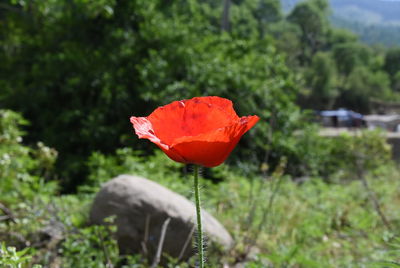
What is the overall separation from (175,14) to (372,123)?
26.0m

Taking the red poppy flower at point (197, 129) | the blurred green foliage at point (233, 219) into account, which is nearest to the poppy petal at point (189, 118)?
the red poppy flower at point (197, 129)

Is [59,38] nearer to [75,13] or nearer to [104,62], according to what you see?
[75,13]

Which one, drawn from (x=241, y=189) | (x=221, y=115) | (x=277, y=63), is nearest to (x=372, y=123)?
(x=277, y=63)

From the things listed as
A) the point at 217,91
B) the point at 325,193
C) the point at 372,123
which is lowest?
the point at 372,123

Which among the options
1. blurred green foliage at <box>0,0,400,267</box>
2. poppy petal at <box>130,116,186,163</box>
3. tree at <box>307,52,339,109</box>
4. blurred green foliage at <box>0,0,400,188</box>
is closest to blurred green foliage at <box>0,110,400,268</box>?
blurred green foliage at <box>0,0,400,267</box>

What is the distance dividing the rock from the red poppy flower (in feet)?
6.62

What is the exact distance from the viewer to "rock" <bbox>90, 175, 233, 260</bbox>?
283cm

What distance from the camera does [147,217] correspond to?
9.33 ft

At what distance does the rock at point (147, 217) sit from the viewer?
9.28 feet

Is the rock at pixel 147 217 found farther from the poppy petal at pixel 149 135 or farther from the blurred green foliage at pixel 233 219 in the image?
the poppy petal at pixel 149 135

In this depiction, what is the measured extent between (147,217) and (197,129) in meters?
2.13

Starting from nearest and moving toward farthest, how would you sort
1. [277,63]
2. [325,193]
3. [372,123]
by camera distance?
[325,193] → [277,63] → [372,123]

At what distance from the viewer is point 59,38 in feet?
27.7

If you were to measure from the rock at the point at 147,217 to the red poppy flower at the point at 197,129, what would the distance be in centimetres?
202
